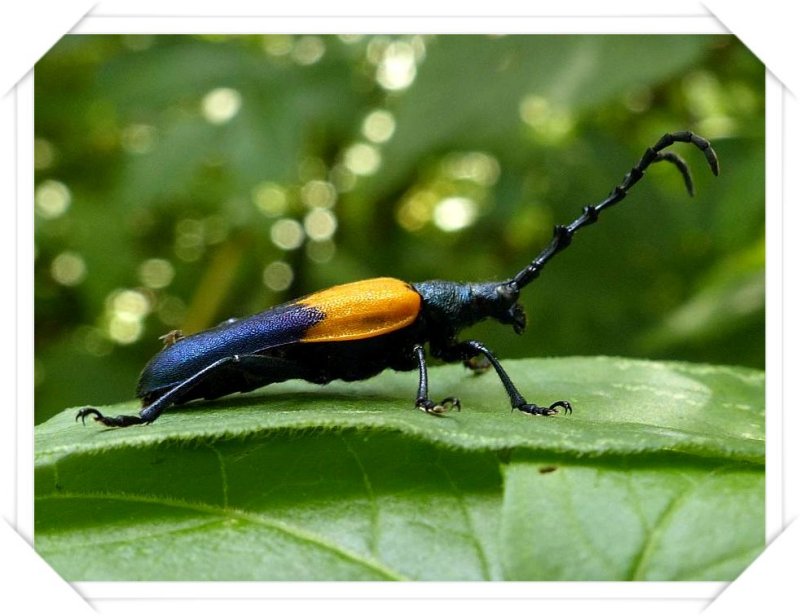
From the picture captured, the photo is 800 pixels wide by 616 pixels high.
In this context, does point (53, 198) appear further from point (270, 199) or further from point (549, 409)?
point (549, 409)

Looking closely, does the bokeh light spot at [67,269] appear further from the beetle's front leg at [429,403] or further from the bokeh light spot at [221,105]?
the beetle's front leg at [429,403]

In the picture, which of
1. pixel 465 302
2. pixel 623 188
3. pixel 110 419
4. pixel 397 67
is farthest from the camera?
pixel 397 67

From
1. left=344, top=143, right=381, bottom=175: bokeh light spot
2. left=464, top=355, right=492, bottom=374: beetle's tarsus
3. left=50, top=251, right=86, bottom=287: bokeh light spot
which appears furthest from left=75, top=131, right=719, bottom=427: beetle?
left=50, top=251, right=86, bottom=287: bokeh light spot

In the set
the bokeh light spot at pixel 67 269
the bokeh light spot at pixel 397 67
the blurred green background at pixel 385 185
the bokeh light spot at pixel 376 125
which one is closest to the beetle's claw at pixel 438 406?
the blurred green background at pixel 385 185

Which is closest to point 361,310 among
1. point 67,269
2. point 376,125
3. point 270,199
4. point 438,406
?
point 438,406
